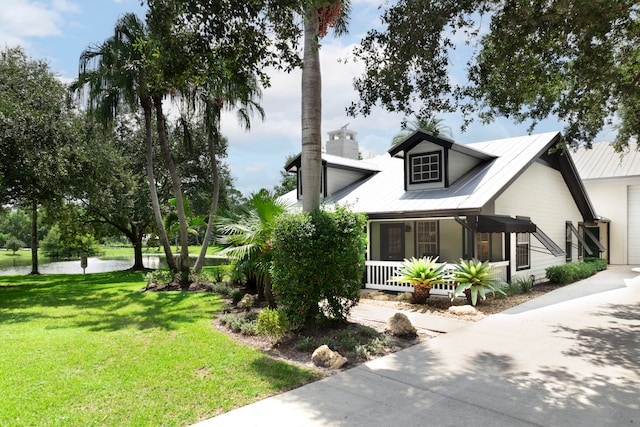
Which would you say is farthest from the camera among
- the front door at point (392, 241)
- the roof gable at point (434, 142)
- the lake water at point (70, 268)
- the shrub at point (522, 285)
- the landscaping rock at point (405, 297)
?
the lake water at point (70, 268)

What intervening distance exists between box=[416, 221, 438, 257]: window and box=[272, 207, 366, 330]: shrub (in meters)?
8.58

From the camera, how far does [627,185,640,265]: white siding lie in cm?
2022

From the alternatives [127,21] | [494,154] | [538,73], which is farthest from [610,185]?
[127,21]

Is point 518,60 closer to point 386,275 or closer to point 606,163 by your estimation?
point 386,275

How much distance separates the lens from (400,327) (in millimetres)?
7242

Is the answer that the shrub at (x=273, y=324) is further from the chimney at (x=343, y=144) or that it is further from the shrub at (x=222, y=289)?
the chimney at (x=343, y=144)

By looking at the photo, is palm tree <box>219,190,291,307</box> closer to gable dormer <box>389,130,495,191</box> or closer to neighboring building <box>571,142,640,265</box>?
gable dormer <box>389,130,495,191</box>

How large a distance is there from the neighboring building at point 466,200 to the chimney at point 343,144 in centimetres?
351

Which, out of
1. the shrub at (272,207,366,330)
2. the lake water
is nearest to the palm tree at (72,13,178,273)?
the shrub at (272,207,366,330)

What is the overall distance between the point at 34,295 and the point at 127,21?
936 cm

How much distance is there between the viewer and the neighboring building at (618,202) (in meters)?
20.3

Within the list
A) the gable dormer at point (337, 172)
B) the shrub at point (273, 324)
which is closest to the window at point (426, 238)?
the gable dormer at point (337, 172)

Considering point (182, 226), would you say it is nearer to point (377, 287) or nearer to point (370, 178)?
point (377, 287)

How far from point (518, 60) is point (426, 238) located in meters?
8.21
